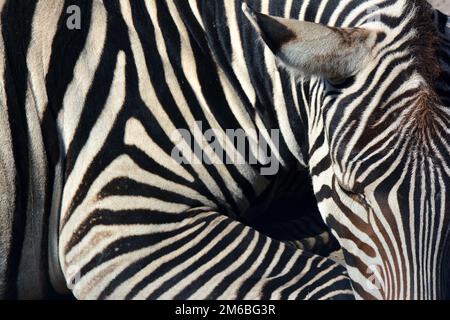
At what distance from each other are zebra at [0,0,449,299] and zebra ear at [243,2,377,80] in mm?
124

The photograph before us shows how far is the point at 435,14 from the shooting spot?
112 inches

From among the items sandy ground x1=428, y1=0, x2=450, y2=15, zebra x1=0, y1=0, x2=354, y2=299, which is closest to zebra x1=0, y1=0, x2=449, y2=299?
zebra x1=0, y1=0, x2=354, y2=299

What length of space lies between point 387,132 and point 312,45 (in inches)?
14.6

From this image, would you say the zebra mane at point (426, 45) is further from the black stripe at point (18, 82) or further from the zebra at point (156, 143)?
the black stripe at point (18, 82)

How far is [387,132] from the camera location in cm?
262

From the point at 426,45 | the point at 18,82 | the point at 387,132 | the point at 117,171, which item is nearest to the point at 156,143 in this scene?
the point at 117,171

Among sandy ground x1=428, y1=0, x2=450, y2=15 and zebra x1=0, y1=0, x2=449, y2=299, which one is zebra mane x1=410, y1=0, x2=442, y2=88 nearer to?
zebra x1=0, y1=0, x2=449, y2=299

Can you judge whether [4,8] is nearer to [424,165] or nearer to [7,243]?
[7,243]

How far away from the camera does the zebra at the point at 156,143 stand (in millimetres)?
3025

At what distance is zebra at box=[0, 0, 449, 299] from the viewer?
3.03 metres

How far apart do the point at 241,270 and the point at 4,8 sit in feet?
4.44

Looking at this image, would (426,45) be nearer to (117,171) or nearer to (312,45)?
(312,45)

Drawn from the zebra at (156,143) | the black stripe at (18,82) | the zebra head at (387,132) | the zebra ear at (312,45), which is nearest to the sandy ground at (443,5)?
the zebra at (156,143)
